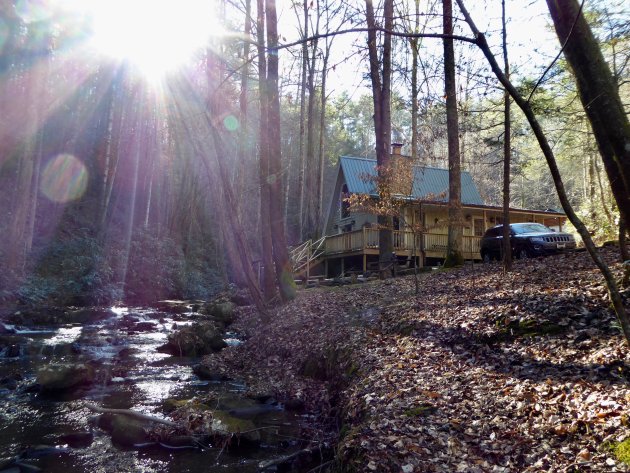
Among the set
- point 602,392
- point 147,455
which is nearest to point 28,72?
point 147,455

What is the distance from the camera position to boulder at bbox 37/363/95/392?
8.70 meters

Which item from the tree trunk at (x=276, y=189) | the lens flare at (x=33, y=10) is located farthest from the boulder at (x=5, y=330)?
the lens flare at (x=33, y=10)

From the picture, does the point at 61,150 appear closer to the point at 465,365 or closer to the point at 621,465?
the point at 465,365

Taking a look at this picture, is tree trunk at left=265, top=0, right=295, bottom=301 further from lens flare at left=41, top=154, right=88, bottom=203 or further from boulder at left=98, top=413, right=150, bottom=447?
lens flare at left=41, top=154, right=88, bottom=203

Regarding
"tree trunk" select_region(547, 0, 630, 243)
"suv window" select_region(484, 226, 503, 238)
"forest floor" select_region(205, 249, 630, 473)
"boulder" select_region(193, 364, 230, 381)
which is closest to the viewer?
"forest floor" select_region(205, 249, 630, 473)

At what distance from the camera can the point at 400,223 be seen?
2105 centimetres

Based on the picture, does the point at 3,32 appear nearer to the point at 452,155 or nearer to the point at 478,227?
the point at 452,155

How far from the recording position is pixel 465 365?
666 centimetres

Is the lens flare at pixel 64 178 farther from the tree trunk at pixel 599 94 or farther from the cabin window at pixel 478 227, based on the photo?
the tree trunk at pixel 599 94

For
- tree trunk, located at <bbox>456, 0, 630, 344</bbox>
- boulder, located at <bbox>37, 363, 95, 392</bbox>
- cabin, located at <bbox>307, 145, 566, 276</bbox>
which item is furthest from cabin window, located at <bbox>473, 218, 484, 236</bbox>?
tree trunk, located at <bbox>456, 0, 630, 344</bbox>

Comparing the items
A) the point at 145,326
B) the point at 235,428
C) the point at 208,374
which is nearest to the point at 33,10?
the point at 145,326

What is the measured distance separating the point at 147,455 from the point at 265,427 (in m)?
1.62

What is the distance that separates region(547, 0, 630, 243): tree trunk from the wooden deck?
1714 cm

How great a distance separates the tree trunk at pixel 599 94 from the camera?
5.23 m
